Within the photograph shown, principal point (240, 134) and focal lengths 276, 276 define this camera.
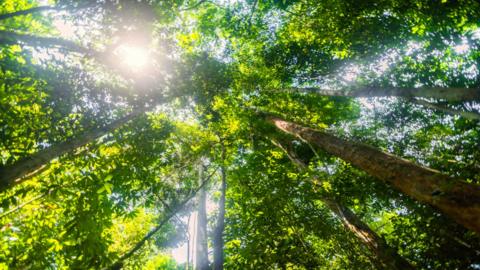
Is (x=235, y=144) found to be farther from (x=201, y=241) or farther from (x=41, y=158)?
(x=41, y=158)

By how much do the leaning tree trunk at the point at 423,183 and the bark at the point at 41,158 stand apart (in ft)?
17.6

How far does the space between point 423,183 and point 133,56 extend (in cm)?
681

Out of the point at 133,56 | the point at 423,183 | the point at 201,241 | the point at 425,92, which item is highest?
the point at 133,56

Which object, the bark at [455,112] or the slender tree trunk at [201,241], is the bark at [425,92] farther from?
the slender tree trunk at [201,241]

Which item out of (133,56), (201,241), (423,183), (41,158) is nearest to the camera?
(423,183)

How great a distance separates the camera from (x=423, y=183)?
379cm

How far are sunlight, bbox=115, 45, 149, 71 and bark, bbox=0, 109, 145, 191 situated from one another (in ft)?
4.73

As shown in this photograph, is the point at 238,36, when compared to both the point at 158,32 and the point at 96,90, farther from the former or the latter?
the point at 96,90

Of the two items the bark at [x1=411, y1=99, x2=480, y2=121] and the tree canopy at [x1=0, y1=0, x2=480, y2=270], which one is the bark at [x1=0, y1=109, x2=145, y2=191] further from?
the bark at [x1=411, y1=99, x2=480, y2=121]

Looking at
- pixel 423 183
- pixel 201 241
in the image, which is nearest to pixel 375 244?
pixel 423 183

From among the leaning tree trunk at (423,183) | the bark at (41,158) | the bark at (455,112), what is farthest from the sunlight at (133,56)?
the bark at (455,112)

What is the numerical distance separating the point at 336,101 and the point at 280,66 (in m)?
3.13

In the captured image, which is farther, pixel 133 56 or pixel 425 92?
pixel 133 56

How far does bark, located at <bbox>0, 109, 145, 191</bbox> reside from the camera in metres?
4.39
